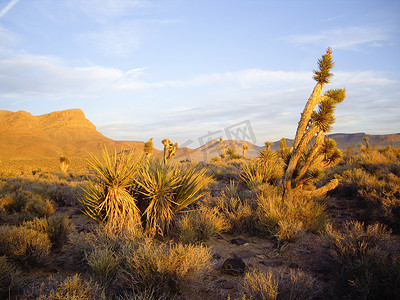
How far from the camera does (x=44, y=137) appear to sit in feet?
266

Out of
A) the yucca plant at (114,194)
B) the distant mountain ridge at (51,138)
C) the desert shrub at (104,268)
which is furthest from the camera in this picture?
the distant mountain ridge at (51,138)

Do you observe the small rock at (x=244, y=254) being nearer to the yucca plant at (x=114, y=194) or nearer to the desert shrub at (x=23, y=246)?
the yucca plant at (x=114, y=194)

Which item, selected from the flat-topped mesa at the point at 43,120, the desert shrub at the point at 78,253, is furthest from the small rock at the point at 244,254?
the flat-topped mesa at the point at 43,120

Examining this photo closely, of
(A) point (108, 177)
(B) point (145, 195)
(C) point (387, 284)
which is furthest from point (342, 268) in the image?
(A) point (108, 177)

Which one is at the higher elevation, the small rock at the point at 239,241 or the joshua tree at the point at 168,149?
the joshua tree at the point at 168,149

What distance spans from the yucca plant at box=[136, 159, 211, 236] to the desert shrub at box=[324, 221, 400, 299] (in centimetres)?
338

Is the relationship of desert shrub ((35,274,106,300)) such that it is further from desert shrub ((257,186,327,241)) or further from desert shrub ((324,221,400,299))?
desert shrub ((257,186,327,241))

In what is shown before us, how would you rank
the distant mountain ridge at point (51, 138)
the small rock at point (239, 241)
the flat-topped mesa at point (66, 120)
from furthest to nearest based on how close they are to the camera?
the flat-topped mesa at point (66, 120) < the distant mountain ridge at point (51, 138) < the small rock at point (239, 241)

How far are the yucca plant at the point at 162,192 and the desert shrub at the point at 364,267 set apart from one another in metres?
3.38

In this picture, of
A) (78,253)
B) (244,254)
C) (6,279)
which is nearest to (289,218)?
(244,254)

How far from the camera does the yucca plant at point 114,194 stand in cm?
576

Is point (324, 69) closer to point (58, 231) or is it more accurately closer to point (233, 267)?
point (233, 267)

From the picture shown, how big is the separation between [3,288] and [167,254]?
235 cm

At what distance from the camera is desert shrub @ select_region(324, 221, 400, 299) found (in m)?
3.21
